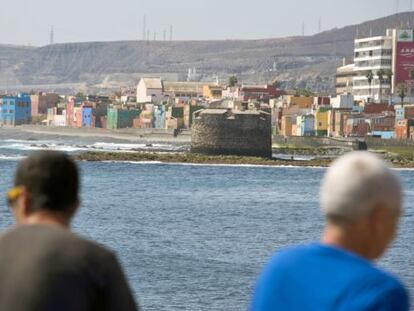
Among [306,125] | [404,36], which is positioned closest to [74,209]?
[306,125]

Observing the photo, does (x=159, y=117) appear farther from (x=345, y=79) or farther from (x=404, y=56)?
(x=345, y=79)

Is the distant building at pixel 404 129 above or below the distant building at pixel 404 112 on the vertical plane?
below

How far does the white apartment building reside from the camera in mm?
154375

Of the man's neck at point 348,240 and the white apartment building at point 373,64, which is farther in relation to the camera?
the white apartment building at point 373,64

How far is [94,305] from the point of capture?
4352 millimetres

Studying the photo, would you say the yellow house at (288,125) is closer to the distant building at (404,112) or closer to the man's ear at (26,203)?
the distant building at (404,112)

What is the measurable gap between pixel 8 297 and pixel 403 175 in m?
74.0

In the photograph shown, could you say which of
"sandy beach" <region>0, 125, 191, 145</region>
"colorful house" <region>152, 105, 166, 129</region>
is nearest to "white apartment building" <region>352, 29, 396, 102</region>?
"colorful house" <region>152, 105, 166, 129</region>

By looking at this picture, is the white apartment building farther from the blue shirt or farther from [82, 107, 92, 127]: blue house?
the blue shirt

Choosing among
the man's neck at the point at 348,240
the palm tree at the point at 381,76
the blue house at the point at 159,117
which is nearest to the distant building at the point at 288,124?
the palm tree at the point at 381,76

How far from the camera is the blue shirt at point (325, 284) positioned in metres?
4.01

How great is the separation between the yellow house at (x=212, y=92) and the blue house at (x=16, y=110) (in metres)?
23.5

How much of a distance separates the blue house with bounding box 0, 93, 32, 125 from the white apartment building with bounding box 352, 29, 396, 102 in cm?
4255

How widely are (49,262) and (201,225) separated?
38691mm
